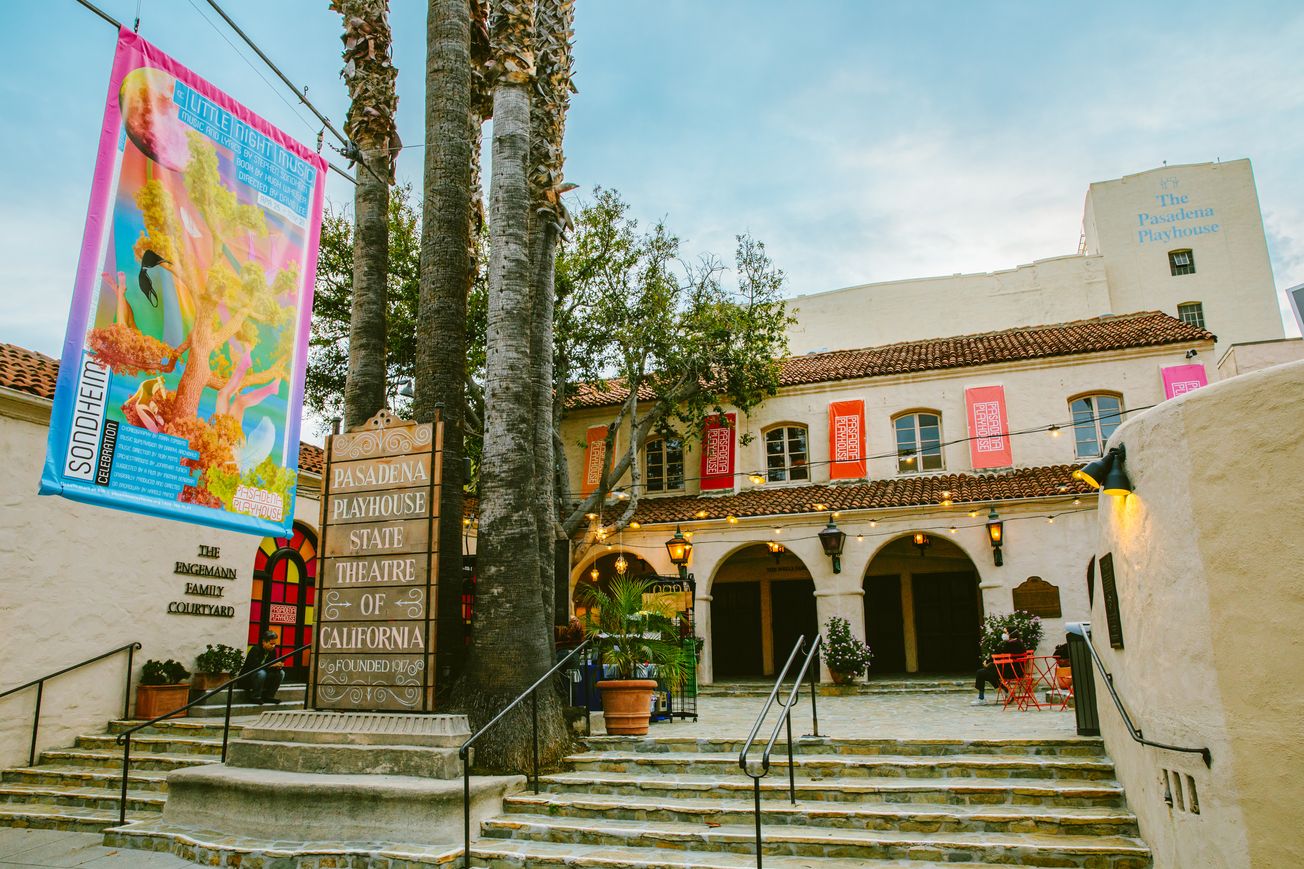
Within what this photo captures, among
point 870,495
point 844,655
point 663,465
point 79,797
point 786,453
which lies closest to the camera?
point 79,797

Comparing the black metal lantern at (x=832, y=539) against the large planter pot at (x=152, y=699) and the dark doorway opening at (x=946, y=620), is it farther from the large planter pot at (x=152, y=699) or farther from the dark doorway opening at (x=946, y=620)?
the large planter pot at (x=152, y=699)

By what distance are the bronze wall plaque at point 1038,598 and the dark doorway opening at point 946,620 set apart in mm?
3699

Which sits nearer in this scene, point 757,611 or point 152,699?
point 152,699

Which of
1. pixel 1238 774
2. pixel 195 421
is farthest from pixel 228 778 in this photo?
pixel 1238 774

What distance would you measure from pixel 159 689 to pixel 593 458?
1227 centimetres

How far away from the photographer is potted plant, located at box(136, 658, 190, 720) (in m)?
12.2

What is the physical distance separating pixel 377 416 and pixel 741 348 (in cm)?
1319

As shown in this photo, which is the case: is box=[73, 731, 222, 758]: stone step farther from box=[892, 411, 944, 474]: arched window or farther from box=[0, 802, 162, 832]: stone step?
box=[892, 411, 944, 474]: arched window

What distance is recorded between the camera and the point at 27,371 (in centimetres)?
1190

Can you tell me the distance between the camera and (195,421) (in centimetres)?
744

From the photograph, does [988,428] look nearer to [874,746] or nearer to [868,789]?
[874,746]

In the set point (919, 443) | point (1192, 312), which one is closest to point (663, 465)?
point (919, 443)

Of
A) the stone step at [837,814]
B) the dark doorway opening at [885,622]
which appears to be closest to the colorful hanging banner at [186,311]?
the stone step at [837,814]

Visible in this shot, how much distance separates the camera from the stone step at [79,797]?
29.1 feet
